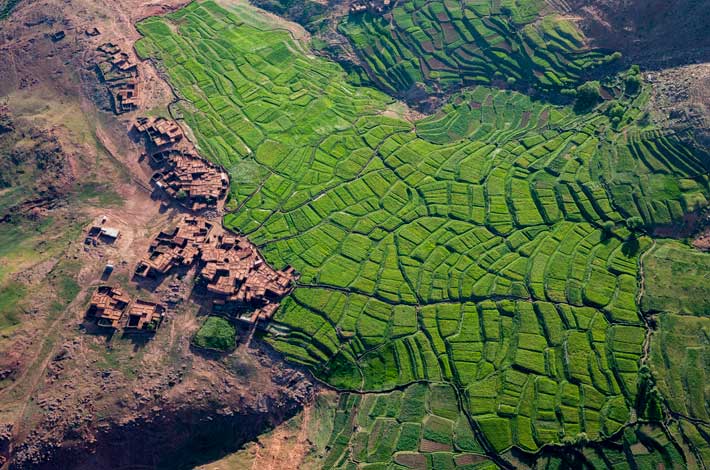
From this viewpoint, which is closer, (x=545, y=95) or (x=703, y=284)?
(x=703, y=284)

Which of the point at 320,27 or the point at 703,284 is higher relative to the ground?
the point at 320,27

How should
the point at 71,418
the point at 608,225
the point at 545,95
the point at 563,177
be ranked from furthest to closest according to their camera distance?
the point at 545,95 → the point at 563,177 → the point at 608,225 → the point at 71,418

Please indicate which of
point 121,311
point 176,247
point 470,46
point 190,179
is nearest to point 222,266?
point 176,247

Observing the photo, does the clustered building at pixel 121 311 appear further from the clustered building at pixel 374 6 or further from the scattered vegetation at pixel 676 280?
the scattered vegetation at pixel 676 280

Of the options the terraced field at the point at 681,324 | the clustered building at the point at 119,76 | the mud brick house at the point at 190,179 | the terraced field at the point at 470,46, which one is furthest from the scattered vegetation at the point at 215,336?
the terraced field at the point at 681,324

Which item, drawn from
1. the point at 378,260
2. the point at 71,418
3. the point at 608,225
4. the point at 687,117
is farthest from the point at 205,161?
the point at 687,117

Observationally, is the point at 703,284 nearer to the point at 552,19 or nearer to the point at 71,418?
the point at 552,19

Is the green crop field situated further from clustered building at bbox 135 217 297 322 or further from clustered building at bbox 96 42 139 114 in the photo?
clustered building at bbox 96 42 139 114
